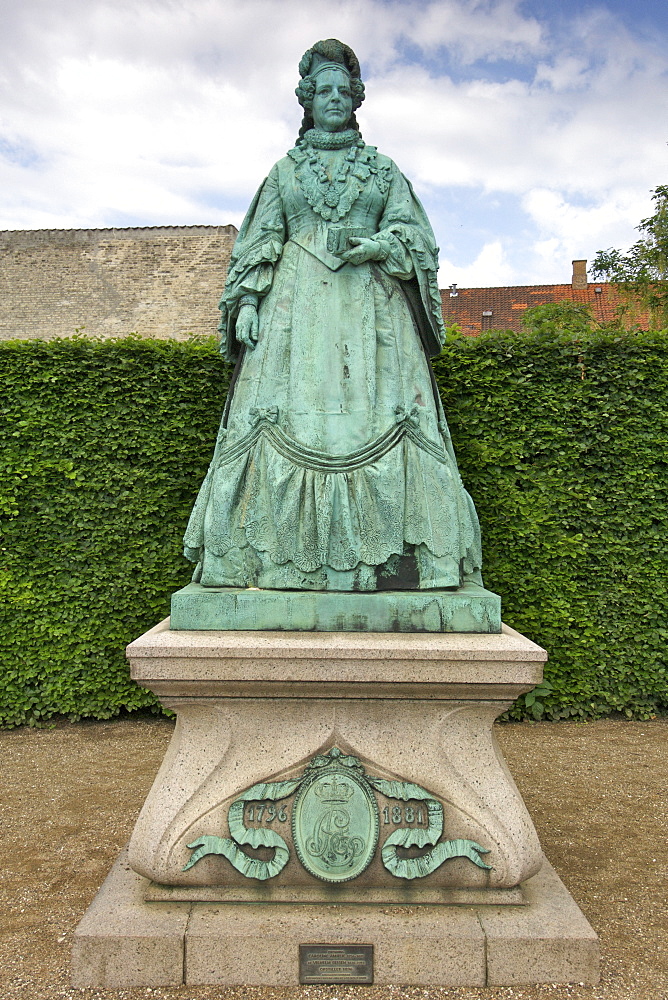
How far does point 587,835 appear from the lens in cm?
379

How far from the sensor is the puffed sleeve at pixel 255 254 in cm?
315

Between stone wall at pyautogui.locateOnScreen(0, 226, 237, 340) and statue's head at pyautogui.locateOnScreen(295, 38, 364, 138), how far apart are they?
13.6 meters

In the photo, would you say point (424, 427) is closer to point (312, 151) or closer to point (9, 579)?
point (312, 151)

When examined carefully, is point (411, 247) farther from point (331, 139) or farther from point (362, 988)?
point (362, 988)

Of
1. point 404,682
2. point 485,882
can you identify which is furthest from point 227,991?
point 404,682

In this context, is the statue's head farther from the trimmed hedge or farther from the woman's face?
the trimmed hedge

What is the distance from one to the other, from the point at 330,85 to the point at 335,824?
2891mm

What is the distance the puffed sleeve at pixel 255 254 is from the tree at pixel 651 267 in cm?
1167

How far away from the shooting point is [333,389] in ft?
9.64

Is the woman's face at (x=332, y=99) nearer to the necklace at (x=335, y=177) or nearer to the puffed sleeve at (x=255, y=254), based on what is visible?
the necklace at (x=335, y=177)

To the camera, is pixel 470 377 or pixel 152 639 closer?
pixel 152 639

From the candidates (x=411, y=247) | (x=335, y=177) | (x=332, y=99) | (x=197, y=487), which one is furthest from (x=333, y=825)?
(x=197, y=487)

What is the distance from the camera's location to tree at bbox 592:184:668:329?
13586mm

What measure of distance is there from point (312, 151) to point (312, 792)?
2.53 metres
